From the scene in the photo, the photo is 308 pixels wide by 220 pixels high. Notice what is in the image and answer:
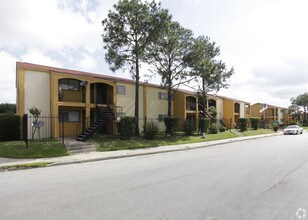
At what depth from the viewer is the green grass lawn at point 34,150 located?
12.8 m

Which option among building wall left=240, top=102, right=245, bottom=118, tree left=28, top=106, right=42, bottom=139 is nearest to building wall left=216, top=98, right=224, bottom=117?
building wall left=240, top=102, right=245, bottom=118

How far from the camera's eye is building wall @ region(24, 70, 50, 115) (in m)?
18.7

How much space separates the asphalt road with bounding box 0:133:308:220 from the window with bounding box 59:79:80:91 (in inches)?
492

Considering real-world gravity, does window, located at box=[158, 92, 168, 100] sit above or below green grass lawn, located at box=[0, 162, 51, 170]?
above

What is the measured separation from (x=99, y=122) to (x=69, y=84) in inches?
189

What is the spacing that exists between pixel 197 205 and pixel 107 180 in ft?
11.4

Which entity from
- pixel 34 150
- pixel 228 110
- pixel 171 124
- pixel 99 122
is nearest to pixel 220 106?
pixel 228 110

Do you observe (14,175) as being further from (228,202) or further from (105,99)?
(105,99)

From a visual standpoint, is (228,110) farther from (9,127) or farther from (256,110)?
(9,127)

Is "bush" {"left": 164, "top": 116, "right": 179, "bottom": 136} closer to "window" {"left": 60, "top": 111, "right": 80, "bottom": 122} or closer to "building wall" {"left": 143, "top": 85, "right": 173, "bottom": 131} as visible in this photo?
"building wall" {"left": 143, "top": 85, "right": 173, "bottom": 131}

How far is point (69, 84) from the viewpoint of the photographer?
21.1 m

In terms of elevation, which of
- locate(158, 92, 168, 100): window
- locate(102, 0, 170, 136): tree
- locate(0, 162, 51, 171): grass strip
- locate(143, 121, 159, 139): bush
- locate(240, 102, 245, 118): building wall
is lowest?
locate(0, 162, 51, 171): grass strip

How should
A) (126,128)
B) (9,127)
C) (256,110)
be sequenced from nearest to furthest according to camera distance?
Result: (9,127) → (126,128) → (256,110)

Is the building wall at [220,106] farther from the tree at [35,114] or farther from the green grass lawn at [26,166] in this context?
the green grass lawn at [26,166]
